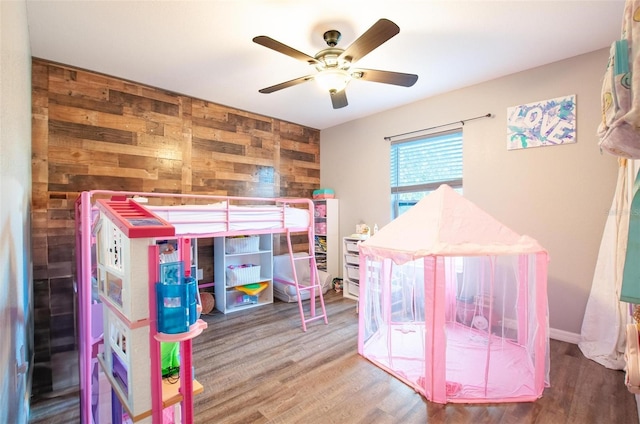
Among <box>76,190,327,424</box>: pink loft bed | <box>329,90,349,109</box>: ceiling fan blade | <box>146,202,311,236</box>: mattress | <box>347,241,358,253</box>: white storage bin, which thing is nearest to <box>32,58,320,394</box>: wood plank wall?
<box>76,190,327,424</box>: pink loft bed

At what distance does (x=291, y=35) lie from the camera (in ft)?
7.56

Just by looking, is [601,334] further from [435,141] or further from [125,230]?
[125,230]

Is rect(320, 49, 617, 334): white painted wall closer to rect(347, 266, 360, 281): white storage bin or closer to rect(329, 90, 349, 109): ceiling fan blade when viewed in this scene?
rect(329, 90, 349, 109): ceiling fan blade

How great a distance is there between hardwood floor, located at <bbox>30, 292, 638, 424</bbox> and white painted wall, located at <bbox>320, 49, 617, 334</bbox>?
78 centimetres

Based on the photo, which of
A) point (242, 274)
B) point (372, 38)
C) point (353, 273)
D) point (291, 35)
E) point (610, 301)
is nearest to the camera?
point (372, 38)

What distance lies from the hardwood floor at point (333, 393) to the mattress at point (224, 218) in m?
1.11

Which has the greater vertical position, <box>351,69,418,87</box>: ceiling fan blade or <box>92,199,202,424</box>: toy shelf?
<box>351,69,418,87</box>: ceiling fan blade

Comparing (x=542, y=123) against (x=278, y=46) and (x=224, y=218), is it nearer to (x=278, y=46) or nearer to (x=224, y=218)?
(x=278, y=46)

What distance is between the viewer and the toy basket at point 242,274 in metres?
3.63

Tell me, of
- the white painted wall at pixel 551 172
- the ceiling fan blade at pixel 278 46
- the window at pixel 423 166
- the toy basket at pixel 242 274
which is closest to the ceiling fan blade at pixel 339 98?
the ceiling fan blade at pixel 278 46

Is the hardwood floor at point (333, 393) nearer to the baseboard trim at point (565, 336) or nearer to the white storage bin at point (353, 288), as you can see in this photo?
the baseboard trim at point (565, 336)

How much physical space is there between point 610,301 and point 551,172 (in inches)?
46.7

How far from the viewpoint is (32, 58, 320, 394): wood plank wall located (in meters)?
2.59

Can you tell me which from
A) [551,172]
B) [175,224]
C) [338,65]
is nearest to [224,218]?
[175,224]
